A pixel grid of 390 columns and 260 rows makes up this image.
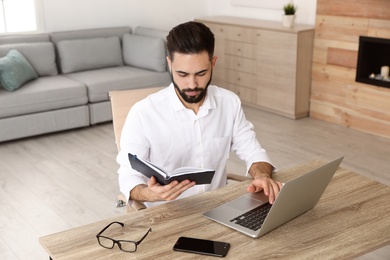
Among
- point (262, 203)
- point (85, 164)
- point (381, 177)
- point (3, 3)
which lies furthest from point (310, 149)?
point (3, 3)

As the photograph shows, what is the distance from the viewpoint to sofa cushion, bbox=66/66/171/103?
5.05 metres

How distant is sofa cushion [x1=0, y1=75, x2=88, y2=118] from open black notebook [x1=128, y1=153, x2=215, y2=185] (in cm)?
323

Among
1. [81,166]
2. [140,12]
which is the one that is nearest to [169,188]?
[81,166]

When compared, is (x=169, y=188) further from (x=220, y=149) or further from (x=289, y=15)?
(x=289, y=15)

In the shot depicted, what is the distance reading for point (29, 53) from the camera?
17.0ft

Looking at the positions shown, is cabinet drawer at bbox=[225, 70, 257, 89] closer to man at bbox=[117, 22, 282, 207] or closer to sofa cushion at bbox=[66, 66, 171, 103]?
sofa cushion at bbox=[66, 66, 171, 103]

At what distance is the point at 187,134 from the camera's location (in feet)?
7.04

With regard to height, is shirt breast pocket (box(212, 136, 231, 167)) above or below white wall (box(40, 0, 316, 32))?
below

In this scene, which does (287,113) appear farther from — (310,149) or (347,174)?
(347,174)

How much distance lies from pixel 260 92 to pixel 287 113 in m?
0.43

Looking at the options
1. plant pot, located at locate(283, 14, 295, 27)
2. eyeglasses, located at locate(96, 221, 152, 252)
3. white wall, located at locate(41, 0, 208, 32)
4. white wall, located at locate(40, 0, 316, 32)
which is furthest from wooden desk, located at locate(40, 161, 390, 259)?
white wall, located at locate(41, 0, 208, 32)

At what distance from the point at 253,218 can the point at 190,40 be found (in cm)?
71

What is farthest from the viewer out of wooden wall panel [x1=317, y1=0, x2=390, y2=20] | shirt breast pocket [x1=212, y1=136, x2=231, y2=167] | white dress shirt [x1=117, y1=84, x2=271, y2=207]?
wooden wall panel [x1=317, y1=0, x2=390, y2=20]

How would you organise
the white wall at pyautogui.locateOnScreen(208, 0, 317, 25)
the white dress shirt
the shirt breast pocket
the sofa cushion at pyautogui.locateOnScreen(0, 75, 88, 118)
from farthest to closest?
the white wall at pyautogui.locateOnScreen(208, 0, 317, 25), the sofa cushion at pyautogui.locateOnScreen(0, 75, 88, 118), the shirt breast pocket, the white dress shirt
